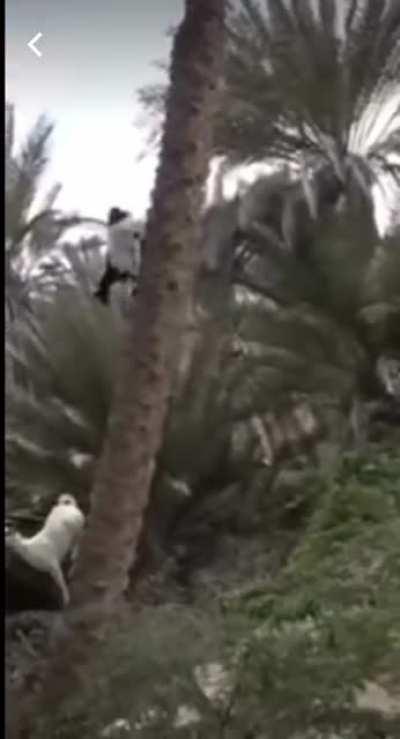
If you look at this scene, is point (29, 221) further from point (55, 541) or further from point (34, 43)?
point (55, 541)

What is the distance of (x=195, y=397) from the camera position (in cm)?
231

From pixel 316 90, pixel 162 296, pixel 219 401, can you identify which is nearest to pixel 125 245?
pixel 162 296

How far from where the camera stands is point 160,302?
2.28 m

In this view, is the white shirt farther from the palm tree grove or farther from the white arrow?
the white arrow

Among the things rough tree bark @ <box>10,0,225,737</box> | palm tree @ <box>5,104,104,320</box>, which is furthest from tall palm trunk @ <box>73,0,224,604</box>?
palm tree @ <box>5,104,104,320</box>

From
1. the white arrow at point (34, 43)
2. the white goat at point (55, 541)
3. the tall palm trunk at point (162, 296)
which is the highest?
the white arrow at point (34, 43)

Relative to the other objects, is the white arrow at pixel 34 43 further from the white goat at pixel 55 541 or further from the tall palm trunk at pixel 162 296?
the white goat at pixel 55 541

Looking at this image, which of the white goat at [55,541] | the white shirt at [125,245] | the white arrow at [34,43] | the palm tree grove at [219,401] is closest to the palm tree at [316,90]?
the palm tree grove at [219,401]

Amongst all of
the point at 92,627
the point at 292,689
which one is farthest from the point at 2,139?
the point at 292,689

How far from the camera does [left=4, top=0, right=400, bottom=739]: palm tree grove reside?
6.93 feet

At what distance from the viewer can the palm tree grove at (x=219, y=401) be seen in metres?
2.11

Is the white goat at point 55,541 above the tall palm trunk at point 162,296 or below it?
below

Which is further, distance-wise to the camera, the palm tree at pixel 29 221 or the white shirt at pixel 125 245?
the white shirt at pixel 125 245

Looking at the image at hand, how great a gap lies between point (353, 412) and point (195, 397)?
0.73ft
